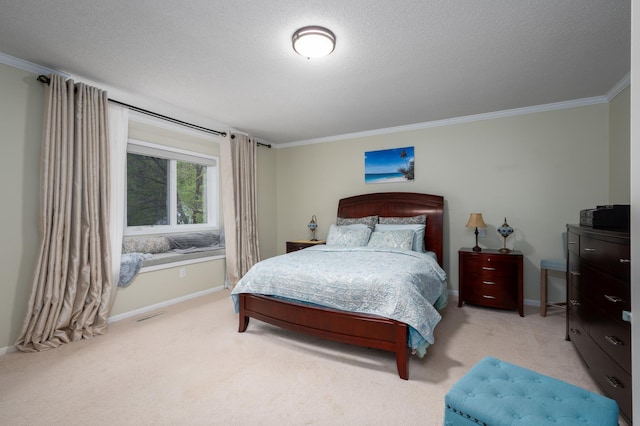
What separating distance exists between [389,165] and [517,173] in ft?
5.31

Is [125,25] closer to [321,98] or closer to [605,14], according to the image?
[321,98]

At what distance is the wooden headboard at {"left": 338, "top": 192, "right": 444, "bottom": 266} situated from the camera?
391 centimetres

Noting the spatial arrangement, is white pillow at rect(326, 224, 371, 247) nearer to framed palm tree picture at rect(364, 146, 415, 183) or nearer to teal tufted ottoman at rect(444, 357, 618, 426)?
framed palm tree picture at rect(364, 146, 415, 183)

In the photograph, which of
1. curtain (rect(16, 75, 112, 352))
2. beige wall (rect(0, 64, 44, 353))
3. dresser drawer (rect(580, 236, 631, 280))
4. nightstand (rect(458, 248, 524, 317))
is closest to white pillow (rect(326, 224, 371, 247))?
nightstand (rect(458, 248, 524, 317))

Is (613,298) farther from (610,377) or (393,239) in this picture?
(393,239)

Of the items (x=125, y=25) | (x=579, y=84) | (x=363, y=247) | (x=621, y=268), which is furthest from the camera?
(x=363, y=247)

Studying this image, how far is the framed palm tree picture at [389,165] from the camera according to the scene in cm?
426

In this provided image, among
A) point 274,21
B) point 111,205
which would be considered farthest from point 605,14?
point 111,205

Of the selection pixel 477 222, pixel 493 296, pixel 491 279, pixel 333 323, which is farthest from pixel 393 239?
pixel 333 323

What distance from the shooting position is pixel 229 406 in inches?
68.7

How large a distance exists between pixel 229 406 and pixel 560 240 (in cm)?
386

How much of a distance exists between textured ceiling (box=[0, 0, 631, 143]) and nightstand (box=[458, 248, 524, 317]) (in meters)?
1.79

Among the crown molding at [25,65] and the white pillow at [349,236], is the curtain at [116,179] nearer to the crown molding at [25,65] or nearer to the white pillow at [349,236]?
the crown molding at [25,65]

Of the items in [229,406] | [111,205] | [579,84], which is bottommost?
[229,406]
